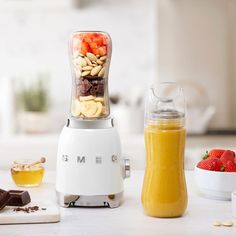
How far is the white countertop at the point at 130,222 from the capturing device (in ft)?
4.99

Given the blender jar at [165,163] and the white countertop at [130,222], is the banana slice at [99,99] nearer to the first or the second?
the blender jar at [165,163]

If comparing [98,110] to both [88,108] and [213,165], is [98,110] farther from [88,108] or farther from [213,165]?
[213,165]

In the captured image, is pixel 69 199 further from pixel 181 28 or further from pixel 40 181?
pixel 181 28

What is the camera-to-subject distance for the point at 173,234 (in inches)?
59.2

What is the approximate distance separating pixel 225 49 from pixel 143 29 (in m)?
0.56

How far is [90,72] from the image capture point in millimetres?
1795

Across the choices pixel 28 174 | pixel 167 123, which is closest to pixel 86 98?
pixel 167 123

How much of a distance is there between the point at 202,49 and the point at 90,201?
2551 millimetres

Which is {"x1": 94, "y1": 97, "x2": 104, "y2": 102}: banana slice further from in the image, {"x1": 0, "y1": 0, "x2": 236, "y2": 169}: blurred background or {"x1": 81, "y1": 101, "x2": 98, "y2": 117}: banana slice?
{"x1": 0, "y1": 0, "x2": 236, "y2": 169}: blurred background

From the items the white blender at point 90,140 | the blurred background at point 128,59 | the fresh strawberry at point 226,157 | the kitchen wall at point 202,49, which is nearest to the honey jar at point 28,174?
the white blender at point 90,140

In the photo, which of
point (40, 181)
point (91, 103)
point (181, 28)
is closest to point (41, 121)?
point (181, 28)

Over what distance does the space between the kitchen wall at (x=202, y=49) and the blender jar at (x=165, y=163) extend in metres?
2.50

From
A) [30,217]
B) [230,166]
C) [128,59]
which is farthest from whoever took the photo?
[128,59]

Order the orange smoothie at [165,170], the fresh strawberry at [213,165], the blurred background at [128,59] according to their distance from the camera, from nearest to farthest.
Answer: the orange smoothie at [165,170] < the fresh strawberry at [213,165] < the blurred background at [128,59]
